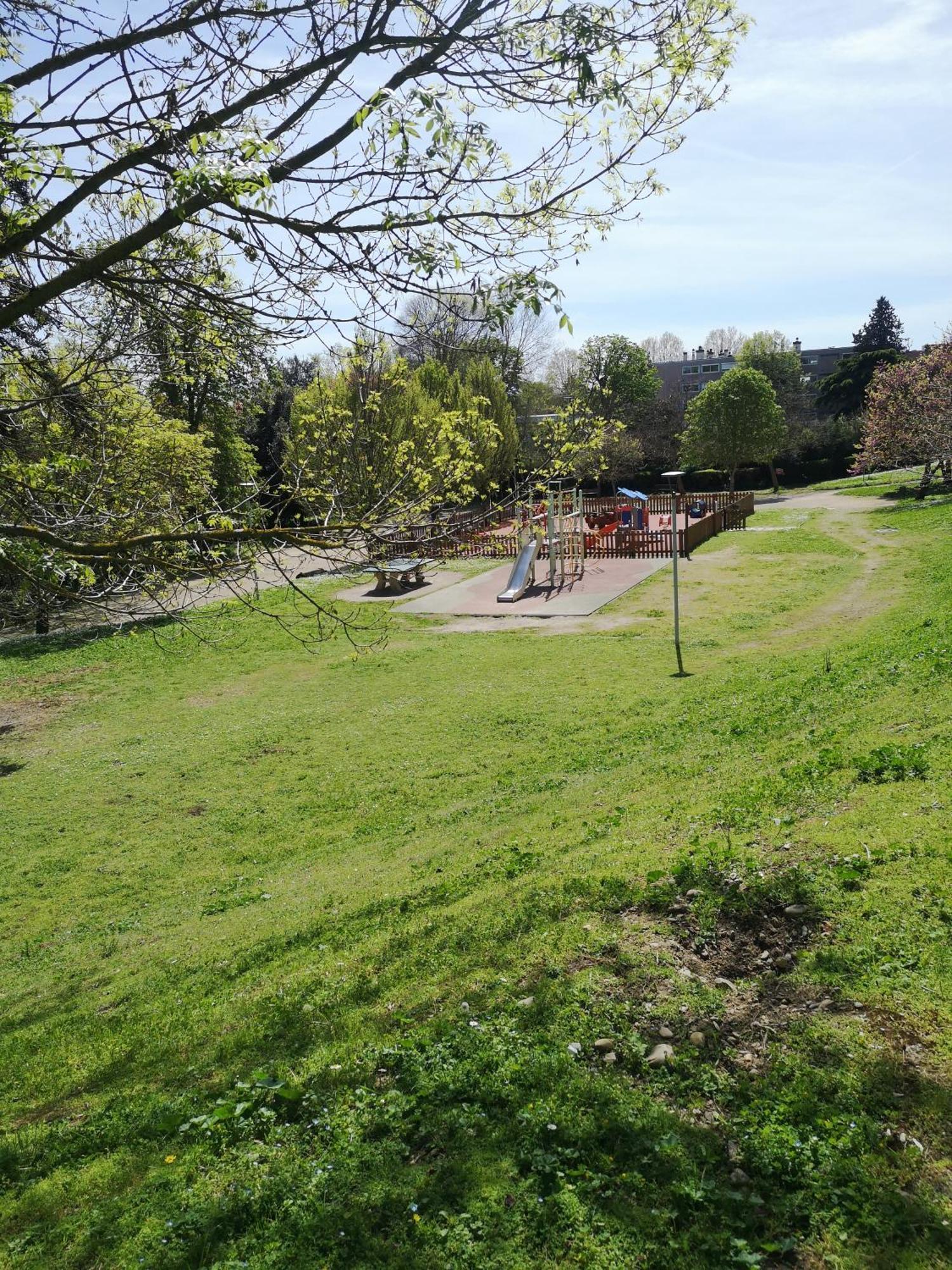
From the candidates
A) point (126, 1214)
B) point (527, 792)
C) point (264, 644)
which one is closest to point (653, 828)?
point (527, 792)

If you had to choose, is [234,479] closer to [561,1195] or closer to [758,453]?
[758,453]

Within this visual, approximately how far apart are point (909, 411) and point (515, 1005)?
130 ft

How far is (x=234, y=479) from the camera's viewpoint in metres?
36.0

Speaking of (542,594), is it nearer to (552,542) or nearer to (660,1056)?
(552,542)

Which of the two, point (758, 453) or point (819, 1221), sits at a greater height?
point (758, 453)

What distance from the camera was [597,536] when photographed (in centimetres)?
3262

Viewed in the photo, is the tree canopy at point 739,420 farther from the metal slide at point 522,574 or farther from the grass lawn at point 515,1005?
the grass lawn at point 515,1005

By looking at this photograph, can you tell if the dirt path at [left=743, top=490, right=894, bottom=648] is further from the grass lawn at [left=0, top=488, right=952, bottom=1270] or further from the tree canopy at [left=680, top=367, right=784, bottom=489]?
the tree canopy at [left=680, top=367, right=784, bottom=489]

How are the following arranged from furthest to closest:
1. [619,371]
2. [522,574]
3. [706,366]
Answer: [706,366], [619,371], [522,574]

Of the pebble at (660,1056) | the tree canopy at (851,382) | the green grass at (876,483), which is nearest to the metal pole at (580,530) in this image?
the green grass at (876,483)

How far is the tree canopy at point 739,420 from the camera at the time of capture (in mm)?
51281

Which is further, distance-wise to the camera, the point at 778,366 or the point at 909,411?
the point at 778,366

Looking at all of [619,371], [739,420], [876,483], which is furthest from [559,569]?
[619,371]

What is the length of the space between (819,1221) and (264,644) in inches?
814
